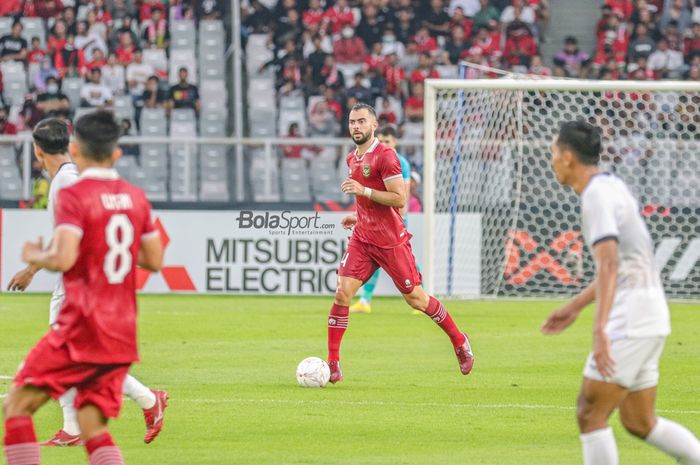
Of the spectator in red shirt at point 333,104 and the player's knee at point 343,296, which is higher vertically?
the spectator in red shirt at point 333,104

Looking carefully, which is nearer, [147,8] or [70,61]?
[70,61]

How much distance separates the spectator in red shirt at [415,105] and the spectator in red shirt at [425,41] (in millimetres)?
1366


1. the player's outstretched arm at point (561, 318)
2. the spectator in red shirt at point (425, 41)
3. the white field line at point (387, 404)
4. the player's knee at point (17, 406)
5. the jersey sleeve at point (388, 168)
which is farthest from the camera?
the spectator in red shirt at point (425, 41)

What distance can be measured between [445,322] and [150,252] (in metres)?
6.23

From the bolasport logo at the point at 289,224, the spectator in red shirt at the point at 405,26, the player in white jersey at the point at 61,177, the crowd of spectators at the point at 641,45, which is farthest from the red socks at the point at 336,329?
the spectator in red shirt at the point at 405,26

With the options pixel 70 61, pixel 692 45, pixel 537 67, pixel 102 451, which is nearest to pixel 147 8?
pixel 70 61

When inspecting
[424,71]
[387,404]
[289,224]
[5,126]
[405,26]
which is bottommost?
Result: [289,224]

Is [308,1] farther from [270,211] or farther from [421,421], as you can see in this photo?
[421,421]

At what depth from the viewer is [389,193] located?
487 inches

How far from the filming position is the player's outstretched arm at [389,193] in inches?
477

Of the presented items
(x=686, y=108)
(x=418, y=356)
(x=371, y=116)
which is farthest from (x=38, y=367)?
(x=686, y=108)

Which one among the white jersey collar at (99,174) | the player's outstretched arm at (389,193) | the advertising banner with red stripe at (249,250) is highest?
the white jersey collar at (99,174)

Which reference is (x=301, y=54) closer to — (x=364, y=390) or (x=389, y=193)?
(x=389, y=193)

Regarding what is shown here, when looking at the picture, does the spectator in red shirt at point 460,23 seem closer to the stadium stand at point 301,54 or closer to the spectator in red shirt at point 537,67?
the stadium stand at point 301,54
